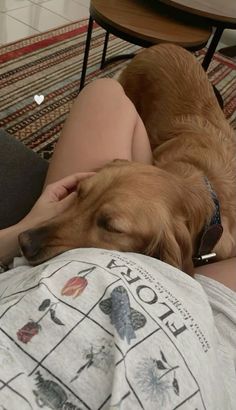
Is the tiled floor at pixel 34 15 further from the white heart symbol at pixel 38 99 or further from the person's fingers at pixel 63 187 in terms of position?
the person's fingers at pixel 63 187

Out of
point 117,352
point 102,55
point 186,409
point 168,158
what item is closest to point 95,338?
point 117,352

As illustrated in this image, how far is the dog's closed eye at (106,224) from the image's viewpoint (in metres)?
1.08

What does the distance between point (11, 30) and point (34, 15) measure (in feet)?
1.39

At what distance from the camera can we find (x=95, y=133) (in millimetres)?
1194

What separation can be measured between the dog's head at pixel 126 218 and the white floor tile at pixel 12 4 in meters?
3.23

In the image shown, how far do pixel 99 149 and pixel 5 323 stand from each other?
0.76 meters

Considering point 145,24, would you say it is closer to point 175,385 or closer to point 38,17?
point 38,17

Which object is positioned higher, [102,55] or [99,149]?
[99,149]

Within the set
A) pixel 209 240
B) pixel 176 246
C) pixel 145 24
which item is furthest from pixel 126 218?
pixel 145 24

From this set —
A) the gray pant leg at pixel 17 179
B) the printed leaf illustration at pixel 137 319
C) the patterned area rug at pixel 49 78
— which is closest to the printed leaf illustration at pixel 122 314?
the printed leaf illustration at pixel 137 319

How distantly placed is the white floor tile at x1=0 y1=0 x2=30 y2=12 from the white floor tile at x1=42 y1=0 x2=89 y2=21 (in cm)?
19

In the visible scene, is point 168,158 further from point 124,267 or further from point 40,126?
point 40,126

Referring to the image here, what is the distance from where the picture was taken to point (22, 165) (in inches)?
49.1

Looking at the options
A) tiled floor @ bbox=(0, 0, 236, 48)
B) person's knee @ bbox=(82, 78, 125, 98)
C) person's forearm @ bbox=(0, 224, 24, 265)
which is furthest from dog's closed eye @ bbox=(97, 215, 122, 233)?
tiled floor @ bbox=(0, 0, 236, 48)
